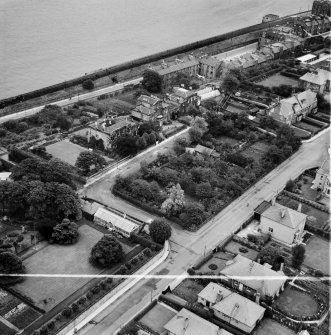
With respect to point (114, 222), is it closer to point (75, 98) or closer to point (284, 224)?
point (284, 224)

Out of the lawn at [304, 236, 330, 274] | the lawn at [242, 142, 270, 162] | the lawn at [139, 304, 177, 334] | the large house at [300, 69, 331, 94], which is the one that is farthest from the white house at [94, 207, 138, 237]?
the large house at [300, 69, 331, 94]

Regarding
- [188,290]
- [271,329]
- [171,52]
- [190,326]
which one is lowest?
[271,329]

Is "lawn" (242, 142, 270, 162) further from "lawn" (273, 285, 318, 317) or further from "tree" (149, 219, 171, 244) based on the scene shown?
"lawn" (273, 285, 318, 317)

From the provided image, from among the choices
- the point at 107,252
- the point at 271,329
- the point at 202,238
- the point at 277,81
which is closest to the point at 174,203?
the point at 202,238

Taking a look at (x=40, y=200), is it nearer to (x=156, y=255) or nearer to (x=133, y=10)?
(x=156, y=255)

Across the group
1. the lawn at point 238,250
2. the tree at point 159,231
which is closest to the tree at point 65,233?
the tree at point 159,231
